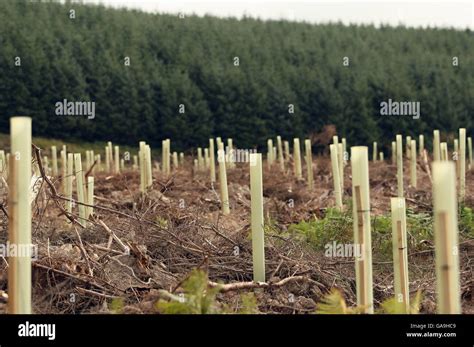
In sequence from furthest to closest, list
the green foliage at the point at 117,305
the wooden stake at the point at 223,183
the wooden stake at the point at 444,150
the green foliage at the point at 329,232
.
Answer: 1. the wooden stake at the point at 444,150
2. the wooden stake at the point at 223,183
3. the green foliage at the point at 329,232
4. the green foliage at the point at 117,305

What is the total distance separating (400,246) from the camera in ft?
15.8

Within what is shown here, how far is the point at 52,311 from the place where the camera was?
17.1 feet

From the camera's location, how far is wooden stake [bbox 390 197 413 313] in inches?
187

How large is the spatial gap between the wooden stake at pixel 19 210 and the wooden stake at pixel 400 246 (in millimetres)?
1780

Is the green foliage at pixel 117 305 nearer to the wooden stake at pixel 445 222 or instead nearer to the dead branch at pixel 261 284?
the dead branch at pixel 261 284

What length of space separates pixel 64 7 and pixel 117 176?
27.7 metres

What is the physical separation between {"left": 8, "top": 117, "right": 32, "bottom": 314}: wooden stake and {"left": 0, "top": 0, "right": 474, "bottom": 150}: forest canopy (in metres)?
25.1

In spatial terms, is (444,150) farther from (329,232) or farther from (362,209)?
(362,209)

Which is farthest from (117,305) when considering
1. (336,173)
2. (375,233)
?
(336,173)

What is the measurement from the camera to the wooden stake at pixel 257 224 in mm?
5609
